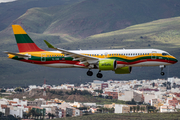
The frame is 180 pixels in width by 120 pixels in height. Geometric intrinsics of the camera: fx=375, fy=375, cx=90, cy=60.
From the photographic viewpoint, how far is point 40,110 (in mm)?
190000

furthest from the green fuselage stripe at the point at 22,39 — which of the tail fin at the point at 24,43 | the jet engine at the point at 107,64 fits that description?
the jet engine at the point at 107,64

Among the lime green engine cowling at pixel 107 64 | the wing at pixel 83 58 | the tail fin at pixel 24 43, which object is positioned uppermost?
the tail fin at pixel 24 43

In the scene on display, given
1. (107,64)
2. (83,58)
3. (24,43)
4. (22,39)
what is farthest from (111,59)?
(22,39)

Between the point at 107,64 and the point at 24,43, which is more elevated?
the point at 24,43

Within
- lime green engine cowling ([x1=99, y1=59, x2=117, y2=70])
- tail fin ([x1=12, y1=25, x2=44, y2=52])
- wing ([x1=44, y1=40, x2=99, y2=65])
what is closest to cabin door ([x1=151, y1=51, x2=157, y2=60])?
lime green engine cowling ([x1=99, y1=59, x2=117, y2=70])

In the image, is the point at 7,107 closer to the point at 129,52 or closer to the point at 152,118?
the point at 152,118

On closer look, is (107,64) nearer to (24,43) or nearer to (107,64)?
(107,64)

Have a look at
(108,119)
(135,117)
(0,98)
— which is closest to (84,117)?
(108,119)

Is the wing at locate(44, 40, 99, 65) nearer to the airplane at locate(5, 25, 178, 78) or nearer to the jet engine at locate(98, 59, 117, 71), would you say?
the airplane at locate(5, 25, 178, 78)

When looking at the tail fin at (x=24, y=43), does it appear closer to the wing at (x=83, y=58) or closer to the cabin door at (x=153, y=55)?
the wing at (x=83, y=58)

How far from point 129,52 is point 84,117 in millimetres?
127630

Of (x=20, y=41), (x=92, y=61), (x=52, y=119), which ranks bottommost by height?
(x=52, y=119)

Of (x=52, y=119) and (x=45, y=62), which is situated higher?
(x=45, y=62)

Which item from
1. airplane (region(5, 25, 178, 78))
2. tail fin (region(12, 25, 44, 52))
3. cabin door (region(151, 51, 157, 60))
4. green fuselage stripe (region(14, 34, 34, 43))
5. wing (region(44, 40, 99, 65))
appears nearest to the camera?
airplane (region(5, 25, 178, 78))
